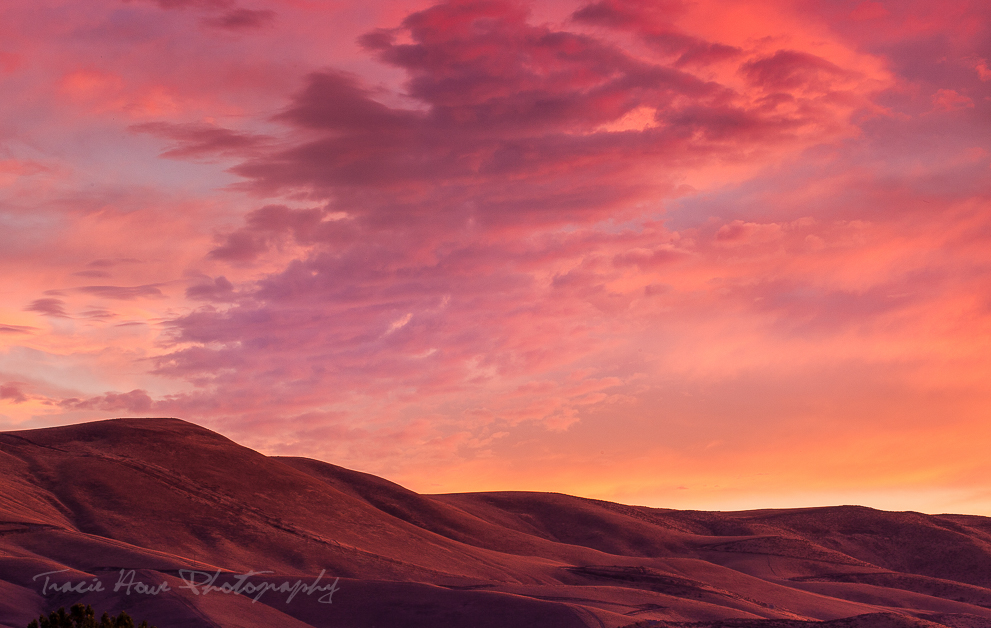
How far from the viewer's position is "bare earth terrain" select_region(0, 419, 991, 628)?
3900cm

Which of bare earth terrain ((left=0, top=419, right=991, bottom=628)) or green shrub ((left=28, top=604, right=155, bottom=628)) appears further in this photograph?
bare earth terrain ((left=0, top=419, right=991, bottom=628))

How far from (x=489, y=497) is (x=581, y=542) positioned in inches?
725

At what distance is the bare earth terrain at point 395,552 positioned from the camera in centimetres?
3900

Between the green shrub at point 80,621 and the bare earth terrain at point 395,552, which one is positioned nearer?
the green shrub at point 80,621

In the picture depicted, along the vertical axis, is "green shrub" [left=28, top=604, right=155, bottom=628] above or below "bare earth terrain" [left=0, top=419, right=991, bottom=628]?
below

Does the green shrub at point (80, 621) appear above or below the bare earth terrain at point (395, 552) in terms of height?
below

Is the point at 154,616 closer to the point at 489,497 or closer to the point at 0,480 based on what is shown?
the point at 0,480

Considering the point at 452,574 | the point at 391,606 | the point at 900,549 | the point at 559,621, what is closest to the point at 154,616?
the point at 391,606

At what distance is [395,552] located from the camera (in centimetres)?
6106

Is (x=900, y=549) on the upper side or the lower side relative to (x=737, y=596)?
upper

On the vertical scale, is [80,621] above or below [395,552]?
below

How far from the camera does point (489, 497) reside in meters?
105

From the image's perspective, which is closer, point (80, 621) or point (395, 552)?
point (80, 621)

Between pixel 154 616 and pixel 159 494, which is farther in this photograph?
pixel 159 494
